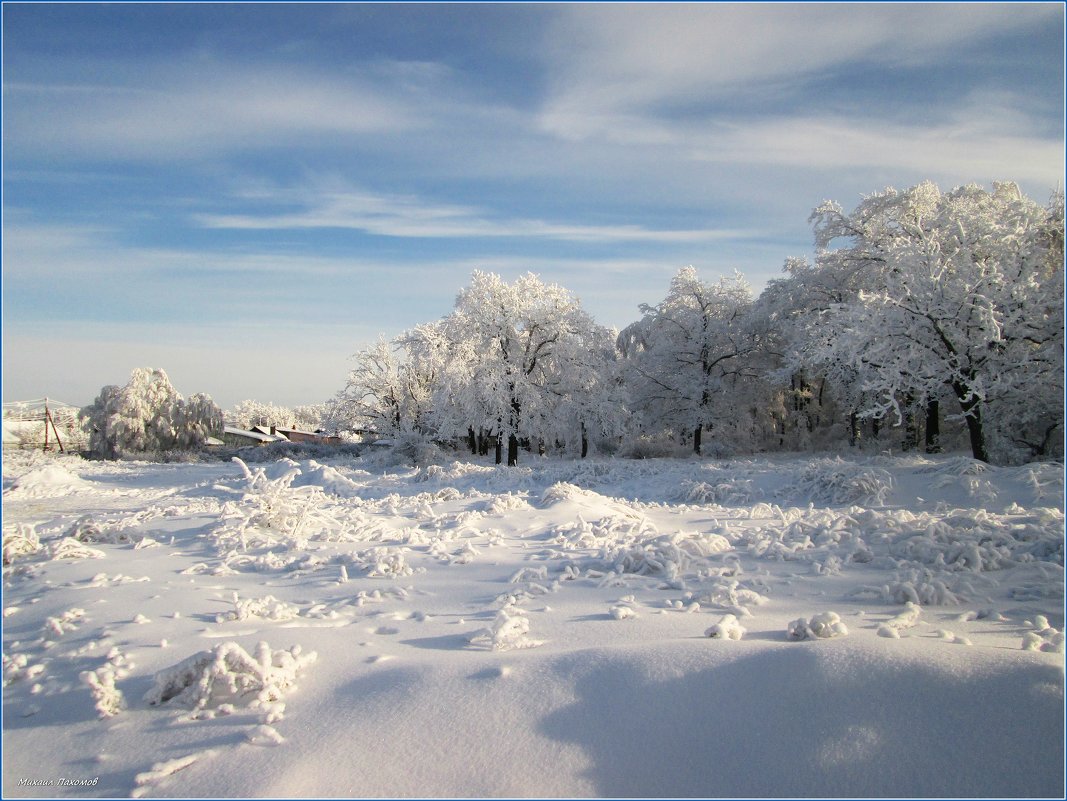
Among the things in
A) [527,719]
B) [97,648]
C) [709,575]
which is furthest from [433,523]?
[527,719]

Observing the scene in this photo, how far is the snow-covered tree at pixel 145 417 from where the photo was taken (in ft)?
114

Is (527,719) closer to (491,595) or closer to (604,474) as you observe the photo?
(491,595)

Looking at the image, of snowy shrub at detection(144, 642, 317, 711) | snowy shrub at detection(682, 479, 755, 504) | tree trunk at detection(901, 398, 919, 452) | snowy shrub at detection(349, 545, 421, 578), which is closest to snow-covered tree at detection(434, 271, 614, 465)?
tree trunk at detection(901, 398, 919, 452)

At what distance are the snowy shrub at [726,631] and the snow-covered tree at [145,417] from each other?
37066 mm

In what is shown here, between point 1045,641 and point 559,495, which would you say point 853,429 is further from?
point 1045,641

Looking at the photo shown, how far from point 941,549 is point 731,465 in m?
11.4

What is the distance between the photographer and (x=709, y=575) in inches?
247

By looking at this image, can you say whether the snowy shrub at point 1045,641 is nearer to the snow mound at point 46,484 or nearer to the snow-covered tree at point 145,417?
the snow mound at point 46,484

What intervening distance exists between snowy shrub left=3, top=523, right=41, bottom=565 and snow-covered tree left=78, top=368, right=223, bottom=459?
30439 millimetres

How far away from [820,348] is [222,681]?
631 inches

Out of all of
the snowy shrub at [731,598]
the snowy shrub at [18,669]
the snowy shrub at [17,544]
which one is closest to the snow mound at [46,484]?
the snowy shrub at [17,544]

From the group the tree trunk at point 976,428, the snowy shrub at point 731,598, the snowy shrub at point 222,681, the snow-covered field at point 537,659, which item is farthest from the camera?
the tree trunk at point 976,428

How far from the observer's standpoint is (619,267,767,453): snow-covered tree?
28.0 m

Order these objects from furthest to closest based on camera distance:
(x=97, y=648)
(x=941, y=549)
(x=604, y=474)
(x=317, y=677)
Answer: (x=604, y=474)
(x=941, y=549)
(x=97, y=648)
(x=317, y=677)
